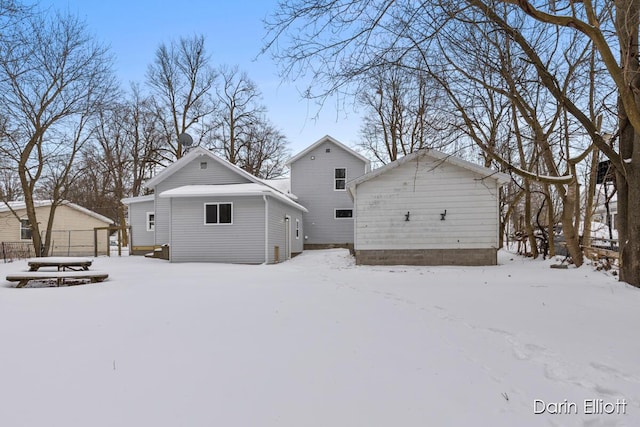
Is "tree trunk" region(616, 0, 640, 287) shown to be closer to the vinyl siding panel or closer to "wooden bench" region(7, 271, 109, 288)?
the vinyl siding panel

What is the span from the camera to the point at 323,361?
3.38 meters

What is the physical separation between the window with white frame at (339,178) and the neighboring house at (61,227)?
1392cm

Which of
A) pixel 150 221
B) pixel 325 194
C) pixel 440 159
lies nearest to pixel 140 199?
pixel 150 221

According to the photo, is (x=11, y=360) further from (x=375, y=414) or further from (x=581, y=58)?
(x=581, y=58)

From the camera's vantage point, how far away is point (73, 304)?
629 centimetres

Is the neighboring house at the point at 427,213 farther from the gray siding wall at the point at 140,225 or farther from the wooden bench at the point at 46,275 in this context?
the gray siding wall at the point at 140,225

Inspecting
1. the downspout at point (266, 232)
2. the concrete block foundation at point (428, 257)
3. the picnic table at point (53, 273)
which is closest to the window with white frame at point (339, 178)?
the downspout at point (266, 232)

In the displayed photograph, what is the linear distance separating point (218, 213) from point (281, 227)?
121 inches

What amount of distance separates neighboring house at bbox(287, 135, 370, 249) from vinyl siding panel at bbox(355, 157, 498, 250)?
27.9ft

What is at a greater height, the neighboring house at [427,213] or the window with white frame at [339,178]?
the window with white frame at [339,178]

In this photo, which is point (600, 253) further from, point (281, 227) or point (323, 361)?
point (281, 227)

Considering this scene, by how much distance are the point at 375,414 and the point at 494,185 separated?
12.1m

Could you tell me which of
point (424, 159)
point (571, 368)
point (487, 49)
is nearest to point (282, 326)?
point (571, 368)

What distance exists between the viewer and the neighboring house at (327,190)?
877 inches
